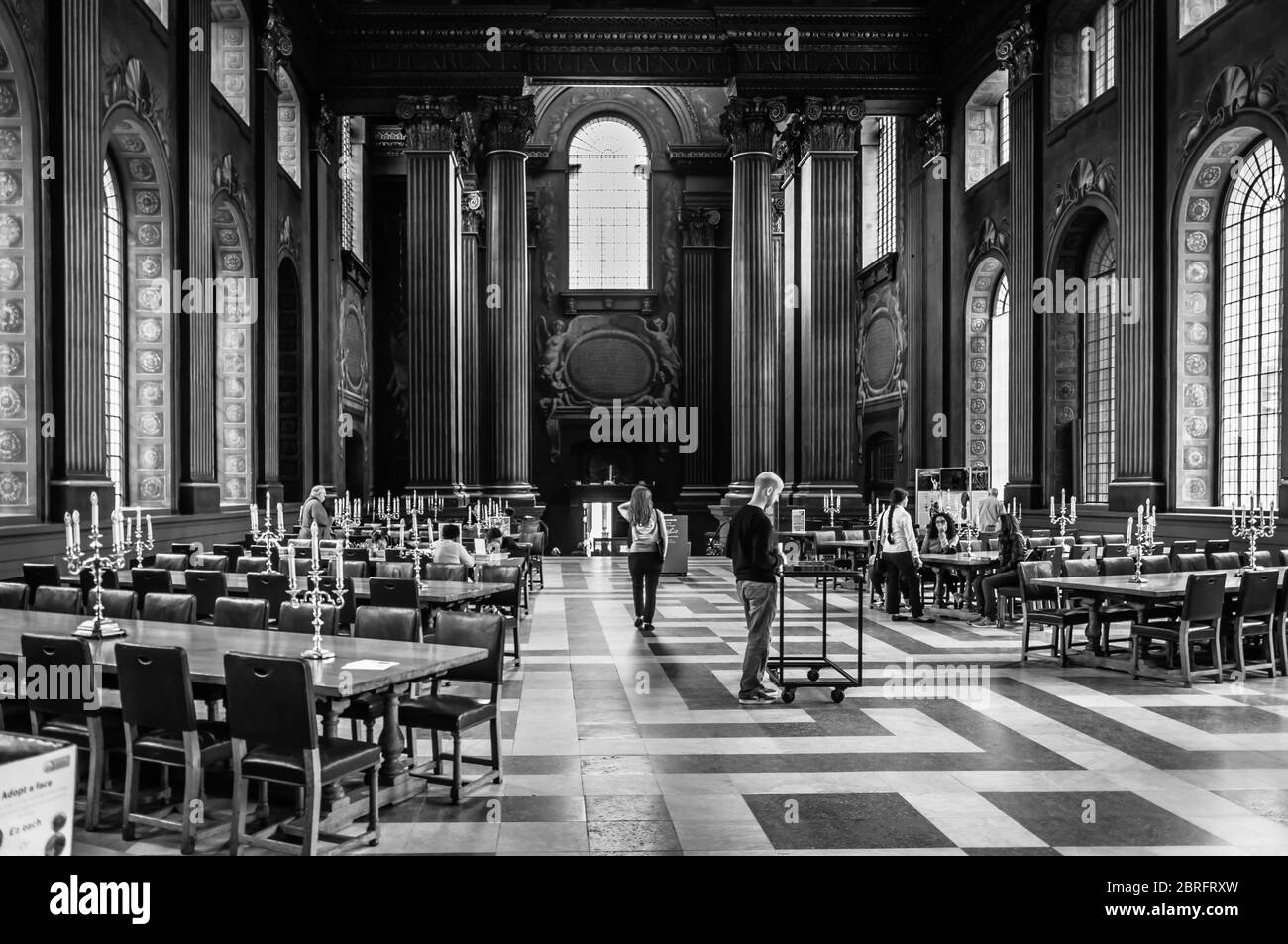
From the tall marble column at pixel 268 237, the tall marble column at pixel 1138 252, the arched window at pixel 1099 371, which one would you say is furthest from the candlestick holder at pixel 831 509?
the tall marble column at pixel 268 237

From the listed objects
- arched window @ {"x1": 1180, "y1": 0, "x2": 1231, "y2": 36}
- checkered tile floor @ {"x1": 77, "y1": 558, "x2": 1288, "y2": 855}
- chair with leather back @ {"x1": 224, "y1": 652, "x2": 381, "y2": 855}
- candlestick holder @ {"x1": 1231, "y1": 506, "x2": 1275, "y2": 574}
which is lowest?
checkered tile floor @ {"x1": 77, "y1": 558, "x2": 1288, "y2": 855}

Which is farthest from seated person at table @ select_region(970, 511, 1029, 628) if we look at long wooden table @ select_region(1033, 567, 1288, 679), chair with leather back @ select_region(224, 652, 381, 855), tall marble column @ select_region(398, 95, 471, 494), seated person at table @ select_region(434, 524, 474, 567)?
tall marble column @ select_region(398, 95, 471, 494)

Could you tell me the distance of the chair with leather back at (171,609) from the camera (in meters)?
6.90

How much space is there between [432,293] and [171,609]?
50.3 feet

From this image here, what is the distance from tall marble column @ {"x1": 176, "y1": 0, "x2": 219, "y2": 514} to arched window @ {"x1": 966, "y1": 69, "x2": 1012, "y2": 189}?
1464 cm

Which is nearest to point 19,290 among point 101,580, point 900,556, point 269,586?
point 101,580

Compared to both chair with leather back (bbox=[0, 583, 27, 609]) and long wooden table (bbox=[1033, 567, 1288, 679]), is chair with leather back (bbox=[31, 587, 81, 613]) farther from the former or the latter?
long wooden table (bbox=[1033, 567, 1288, 679])

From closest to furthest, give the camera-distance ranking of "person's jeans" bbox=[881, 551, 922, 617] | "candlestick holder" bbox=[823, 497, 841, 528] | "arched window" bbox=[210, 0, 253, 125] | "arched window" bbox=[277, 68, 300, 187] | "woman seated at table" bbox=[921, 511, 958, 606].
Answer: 1. "person's jeans" bbox=[881, 551, 922, 617]
2. "woman seated at table" bbox=[921, 511, 958, 606]
3. "arched window" bbox=[210, 0, 253, 125]
4. "candlestick holder" bbox=[823, 497, 841, 528]
5. "arched window" bbox=[277, 68, 300, 187]

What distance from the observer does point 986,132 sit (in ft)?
70.5

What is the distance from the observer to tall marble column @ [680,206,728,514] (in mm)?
29047

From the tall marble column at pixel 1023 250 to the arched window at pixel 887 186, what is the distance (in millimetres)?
5983

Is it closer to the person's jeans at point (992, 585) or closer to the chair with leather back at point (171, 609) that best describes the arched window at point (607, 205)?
the person's jeans at point (992, 585)

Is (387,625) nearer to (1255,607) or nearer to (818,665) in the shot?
(818,665)
